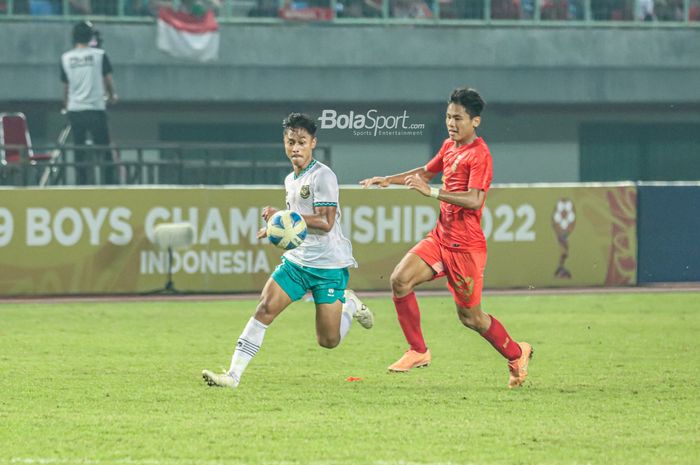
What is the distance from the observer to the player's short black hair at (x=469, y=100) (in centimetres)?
973

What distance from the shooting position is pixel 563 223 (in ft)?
64.6

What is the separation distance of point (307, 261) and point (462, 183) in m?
1.17

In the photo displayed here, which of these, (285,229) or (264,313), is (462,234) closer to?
(285,229)

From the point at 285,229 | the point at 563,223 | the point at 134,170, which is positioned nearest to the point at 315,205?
the point at 285,229

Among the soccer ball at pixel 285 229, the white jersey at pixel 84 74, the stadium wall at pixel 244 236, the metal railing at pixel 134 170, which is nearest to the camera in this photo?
the soccer ball at pixel 285 229

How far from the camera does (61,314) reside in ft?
53.2

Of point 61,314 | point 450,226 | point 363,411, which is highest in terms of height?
point 450,226

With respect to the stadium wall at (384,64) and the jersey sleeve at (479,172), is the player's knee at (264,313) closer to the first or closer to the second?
the jersey sleeve at (479,172)

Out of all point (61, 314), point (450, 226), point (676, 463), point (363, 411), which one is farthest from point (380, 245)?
point (676, 463)

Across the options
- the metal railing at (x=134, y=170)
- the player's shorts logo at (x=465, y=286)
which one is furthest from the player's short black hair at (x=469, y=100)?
the metal railing at (x=134, y=170)

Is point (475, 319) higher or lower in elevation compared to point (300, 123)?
lower

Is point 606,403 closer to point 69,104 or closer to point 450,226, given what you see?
point 450,226

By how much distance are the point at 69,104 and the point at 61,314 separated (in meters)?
6.15

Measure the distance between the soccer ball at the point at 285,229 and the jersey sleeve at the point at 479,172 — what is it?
118 cm
